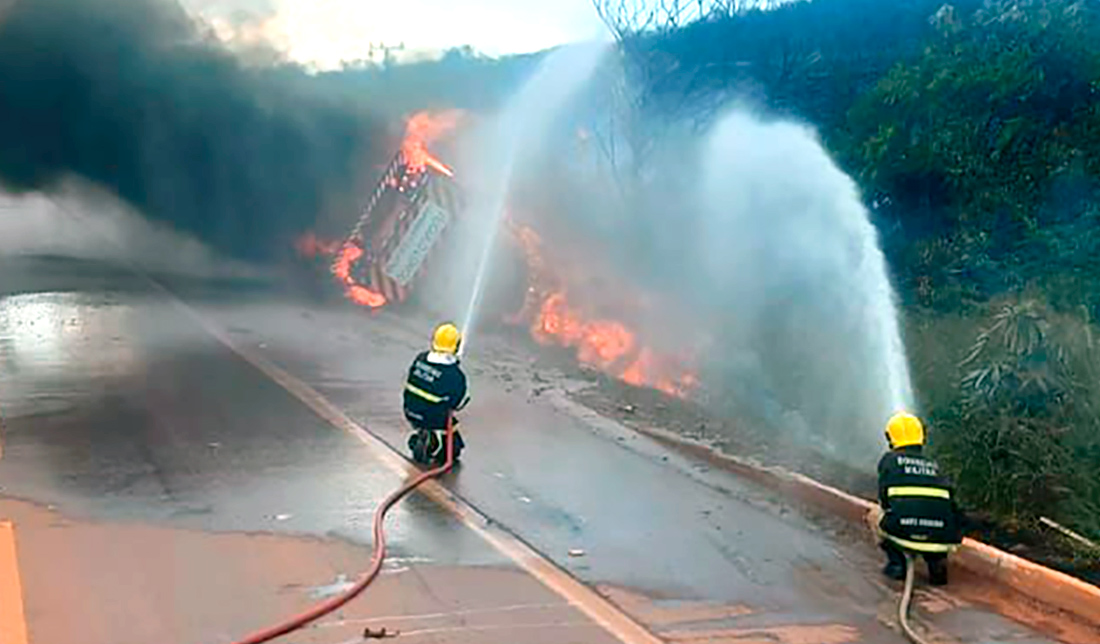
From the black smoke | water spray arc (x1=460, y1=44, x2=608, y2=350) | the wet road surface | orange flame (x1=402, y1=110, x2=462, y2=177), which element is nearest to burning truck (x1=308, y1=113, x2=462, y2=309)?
orange flame (x1=402, y1=110, x2=462, y2=177)

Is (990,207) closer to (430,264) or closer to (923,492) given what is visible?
(923,492)

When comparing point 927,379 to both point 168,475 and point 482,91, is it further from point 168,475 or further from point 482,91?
point 482,91

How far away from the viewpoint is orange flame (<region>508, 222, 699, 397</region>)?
44.1 feet

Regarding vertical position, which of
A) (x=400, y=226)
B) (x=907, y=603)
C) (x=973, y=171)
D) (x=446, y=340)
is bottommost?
(x=907, y=603)

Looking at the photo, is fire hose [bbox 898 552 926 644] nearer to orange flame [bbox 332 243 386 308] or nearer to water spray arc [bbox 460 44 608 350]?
water spray arc [bbox 460 44 608 350]

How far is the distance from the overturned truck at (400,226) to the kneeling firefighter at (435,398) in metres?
11.2

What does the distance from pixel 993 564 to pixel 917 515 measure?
1.74ft

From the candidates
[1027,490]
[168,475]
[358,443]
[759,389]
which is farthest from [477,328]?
[1027,490]

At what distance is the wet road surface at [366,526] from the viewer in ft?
19.1

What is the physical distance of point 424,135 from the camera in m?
22.5

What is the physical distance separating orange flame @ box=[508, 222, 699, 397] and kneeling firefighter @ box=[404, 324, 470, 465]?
4.10 meters

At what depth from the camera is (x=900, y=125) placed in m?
12.7

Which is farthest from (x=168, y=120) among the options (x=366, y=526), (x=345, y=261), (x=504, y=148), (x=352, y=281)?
(x=366, y=526)

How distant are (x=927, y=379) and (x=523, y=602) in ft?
16.4
